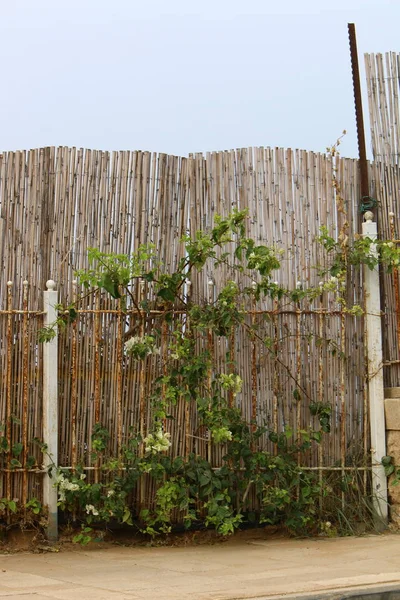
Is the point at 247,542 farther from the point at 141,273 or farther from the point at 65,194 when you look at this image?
the point at 65,194

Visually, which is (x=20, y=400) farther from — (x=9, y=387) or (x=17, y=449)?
(x=17, y=449)

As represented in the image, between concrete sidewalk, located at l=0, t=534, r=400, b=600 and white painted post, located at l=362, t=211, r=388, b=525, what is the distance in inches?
14.3

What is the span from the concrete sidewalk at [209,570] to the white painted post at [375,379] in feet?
1.20

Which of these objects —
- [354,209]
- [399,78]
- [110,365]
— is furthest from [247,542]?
[399,78]

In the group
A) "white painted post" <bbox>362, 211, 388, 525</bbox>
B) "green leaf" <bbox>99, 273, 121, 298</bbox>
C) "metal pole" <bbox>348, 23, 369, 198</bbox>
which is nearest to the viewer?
"green leaf" <bbox>99, 273, 121, 298</bbox>

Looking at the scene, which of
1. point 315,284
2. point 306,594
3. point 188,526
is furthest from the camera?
point 315,284

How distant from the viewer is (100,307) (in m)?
7.20

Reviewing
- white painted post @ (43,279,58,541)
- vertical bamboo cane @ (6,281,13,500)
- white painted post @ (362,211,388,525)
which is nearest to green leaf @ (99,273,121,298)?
white painted post @ (43,279,58,541)

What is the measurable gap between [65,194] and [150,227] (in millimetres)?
703

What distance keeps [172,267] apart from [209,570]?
8.01ft

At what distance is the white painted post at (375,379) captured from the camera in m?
7.50

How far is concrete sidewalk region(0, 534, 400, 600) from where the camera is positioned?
5.12 meters

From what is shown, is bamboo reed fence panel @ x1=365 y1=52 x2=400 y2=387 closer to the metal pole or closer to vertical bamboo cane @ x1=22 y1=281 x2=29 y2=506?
the metal pole

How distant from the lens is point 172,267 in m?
7.38
